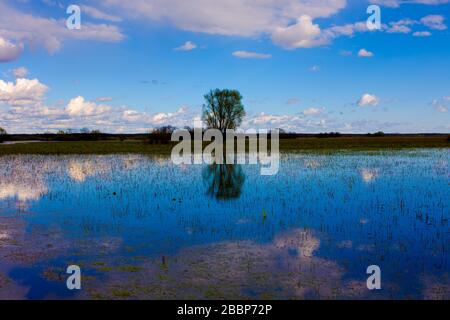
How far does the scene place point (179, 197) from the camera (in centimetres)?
1853

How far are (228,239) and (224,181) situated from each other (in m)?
12.1

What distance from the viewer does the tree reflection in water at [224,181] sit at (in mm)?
19369

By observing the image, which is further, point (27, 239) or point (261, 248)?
point (27, 239)

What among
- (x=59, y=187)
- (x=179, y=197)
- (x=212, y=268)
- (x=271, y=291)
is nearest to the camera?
(x=271, y=291)

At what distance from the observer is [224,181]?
23656mm

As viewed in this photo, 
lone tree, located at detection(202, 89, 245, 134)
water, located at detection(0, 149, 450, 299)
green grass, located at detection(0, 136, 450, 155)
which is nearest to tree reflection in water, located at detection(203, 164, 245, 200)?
water, located at detection(0, 149, 450, 299)

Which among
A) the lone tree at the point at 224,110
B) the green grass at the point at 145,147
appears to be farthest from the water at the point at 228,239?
the lone tree at the point at 224,110

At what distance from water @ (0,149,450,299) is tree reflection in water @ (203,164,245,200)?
17 centimetres

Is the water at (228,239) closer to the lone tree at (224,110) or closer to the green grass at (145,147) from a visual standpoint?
the green grass at (145,147)

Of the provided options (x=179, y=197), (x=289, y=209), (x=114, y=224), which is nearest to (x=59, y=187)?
(x=179, y=197)

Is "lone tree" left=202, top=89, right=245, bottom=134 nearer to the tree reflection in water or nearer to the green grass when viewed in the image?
the green grass

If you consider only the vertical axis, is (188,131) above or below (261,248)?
above
